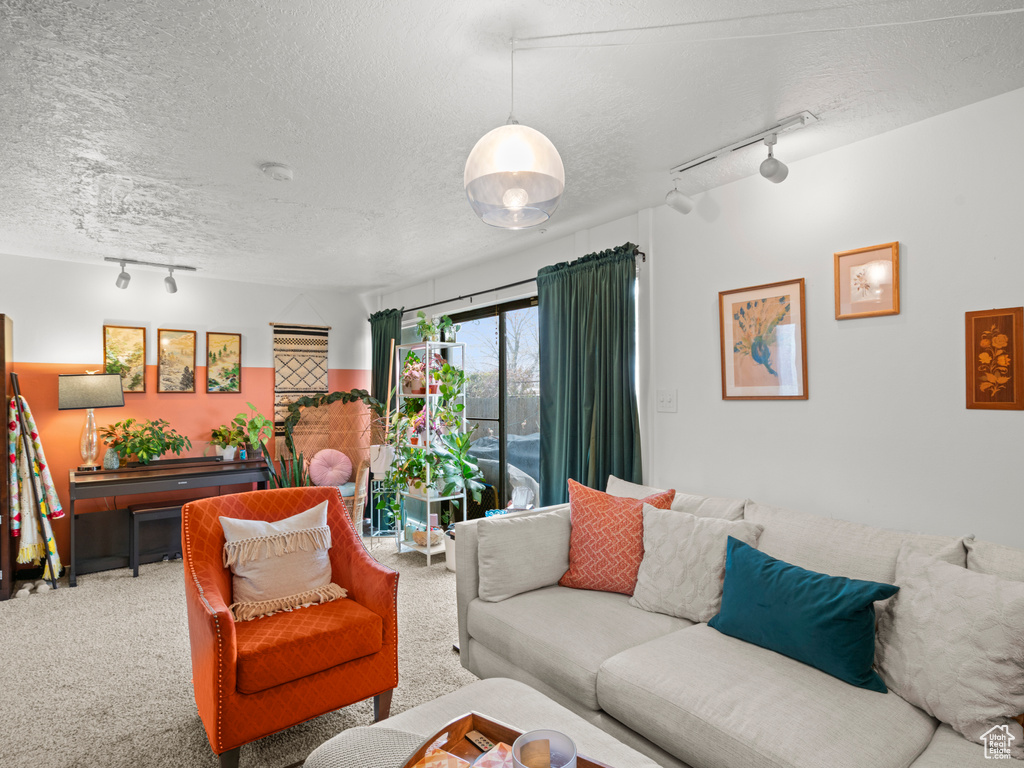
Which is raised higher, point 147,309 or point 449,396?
point 147,309

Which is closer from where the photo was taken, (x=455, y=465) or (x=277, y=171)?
(x=277, y=171)

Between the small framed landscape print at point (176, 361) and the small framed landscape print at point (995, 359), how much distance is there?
5.60 meters

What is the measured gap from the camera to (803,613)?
71.0 inches

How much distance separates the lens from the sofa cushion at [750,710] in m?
1.44

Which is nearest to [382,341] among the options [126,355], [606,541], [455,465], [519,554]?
[455,465]

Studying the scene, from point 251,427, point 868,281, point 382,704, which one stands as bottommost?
point 382,704

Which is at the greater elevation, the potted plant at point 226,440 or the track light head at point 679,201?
the track light head at point 679,201

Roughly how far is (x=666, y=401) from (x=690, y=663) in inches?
65.3

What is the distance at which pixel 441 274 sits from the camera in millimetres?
5211

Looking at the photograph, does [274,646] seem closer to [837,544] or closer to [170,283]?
[837,544]

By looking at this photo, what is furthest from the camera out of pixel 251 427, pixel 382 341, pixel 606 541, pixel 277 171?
pixel 382 341

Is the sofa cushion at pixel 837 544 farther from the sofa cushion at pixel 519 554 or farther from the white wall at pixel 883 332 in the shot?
the sofa cushion at pixel 519 554

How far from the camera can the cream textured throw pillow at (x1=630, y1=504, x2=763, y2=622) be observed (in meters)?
2.19

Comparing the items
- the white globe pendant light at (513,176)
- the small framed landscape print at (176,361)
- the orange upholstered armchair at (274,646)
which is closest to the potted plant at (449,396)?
the orange upholstered armchair at (274,646)
